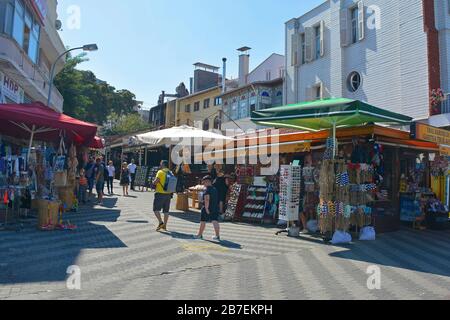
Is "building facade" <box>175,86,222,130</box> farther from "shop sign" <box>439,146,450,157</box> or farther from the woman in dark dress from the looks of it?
"shop sign" <box>439,146,450,157</box>

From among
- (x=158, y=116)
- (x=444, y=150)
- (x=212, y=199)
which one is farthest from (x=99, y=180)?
(x=158, y=116)

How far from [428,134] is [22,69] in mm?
13221

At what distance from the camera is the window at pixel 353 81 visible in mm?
19750

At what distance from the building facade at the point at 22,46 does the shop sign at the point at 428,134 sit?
1200cm

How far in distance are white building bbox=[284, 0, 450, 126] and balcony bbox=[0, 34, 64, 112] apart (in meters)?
13.7

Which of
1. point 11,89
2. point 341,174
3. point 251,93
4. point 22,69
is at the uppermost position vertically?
point 251,93

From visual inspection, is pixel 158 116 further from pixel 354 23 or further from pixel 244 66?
pixel 354 23

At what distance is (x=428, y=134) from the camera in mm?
10375

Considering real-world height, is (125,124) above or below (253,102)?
above

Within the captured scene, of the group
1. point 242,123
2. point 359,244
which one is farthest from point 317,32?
point 359,244

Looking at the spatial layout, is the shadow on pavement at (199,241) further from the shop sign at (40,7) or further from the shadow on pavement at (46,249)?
the shop sign at (40,7)

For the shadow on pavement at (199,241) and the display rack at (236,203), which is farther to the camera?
the display rack at (236,203)

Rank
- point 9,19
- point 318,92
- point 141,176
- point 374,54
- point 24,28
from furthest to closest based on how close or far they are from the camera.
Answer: point 141,176 < point 318,92 < point 374,54 < point 24,28 < point 9,19

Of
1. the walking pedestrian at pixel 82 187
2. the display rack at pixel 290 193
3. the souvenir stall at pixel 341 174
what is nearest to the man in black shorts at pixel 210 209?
the display rack at pixel 290 193
